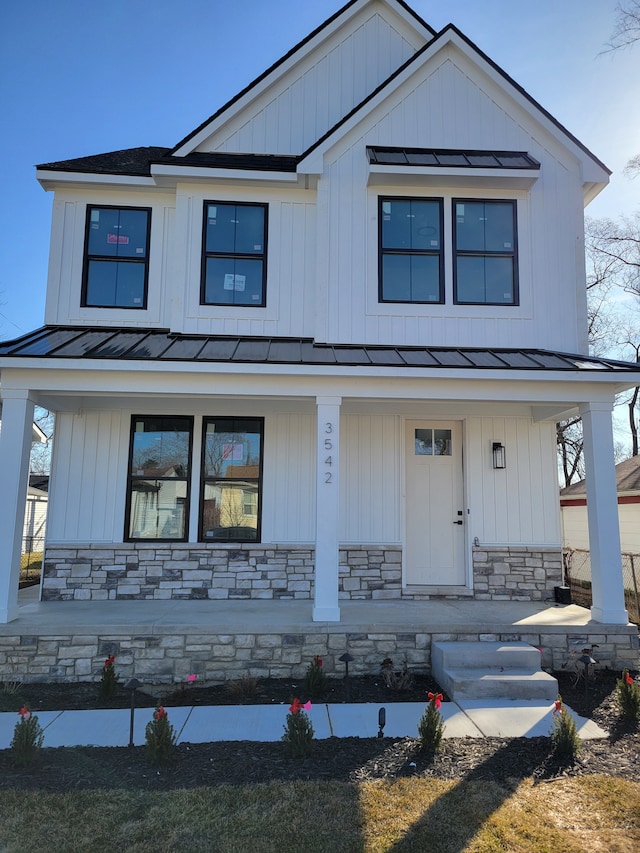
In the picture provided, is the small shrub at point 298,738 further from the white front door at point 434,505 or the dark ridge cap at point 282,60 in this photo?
the dark ridge cap at point 282,60

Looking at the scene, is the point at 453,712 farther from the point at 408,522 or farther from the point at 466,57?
the point at 466,57

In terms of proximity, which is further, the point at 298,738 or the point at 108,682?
the point at 108,682

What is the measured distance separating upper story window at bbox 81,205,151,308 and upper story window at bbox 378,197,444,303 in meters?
3.50

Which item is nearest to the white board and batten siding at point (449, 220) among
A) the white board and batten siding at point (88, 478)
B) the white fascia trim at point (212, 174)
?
the white fascia trim at point (212, 174)

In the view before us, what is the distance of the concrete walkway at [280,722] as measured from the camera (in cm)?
444

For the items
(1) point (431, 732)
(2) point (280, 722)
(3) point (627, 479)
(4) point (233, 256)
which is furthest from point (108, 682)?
(3) point (627, 479)

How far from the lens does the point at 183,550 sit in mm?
7516

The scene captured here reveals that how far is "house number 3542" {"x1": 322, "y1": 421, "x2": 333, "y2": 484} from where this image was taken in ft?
20.5

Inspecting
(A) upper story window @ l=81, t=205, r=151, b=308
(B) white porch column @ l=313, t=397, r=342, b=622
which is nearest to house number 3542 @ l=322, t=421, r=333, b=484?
(B) white porch column @ l=313, t=397, r=342, b=622

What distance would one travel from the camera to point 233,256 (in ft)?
25.7

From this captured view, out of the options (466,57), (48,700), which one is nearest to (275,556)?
(48,700)

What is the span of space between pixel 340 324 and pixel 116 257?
3.49 m

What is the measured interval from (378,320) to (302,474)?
2.41 m

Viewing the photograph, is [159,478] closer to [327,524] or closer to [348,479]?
[348,479]
